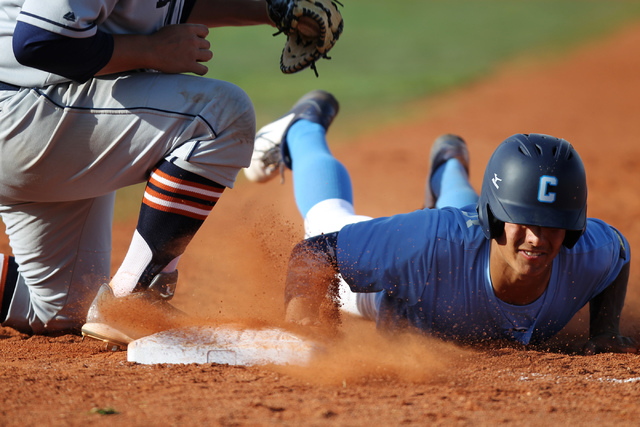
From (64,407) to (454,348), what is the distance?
1.43m

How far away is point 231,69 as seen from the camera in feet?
42.3

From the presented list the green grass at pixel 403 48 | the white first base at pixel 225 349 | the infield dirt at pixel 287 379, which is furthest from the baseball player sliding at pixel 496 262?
the green grass at pixel 403 48

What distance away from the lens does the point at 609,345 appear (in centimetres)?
283

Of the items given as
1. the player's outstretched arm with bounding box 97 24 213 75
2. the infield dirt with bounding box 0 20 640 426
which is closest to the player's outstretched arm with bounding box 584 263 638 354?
the infield dirt with bounding box 0 20 640 426

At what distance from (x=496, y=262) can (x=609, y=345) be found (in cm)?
61

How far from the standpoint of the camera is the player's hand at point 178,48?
7.93 feet

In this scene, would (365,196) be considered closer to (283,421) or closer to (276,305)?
(276,305)

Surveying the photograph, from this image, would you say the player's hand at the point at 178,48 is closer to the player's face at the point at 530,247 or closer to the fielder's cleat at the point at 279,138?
the player's face at the point at 530,247

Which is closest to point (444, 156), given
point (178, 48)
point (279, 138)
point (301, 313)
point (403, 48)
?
point (279, 138)

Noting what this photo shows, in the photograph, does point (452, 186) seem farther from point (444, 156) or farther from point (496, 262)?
point (496, 262)

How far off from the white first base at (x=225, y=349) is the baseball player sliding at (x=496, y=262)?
0.83 ft

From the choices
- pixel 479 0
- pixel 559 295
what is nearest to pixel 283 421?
pixel 559 295

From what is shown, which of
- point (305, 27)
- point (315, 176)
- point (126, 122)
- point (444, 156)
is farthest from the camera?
point (444, 156)

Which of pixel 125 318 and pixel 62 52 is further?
pixel 125 318
